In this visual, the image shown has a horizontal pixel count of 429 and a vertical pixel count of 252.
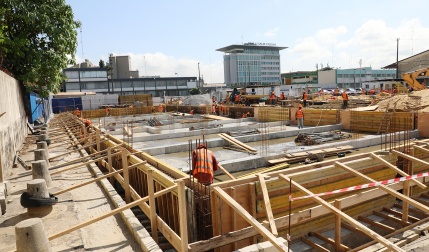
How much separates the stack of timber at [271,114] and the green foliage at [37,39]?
1357 cm

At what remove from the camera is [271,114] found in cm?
2275

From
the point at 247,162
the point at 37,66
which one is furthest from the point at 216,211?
the point at 37,66

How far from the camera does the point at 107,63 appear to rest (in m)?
92.4

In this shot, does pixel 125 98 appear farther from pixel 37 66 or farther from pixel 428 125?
pixel 428 125

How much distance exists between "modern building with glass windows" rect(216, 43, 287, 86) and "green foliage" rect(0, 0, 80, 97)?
111 metres

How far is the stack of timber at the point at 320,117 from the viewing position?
61.0ft

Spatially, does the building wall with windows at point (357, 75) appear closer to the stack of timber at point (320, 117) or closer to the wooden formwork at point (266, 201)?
the stack of timber at point (320, 117)

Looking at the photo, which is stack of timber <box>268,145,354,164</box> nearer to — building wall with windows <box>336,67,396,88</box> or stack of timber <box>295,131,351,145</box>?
stack of timber <box>295,131,351,145</box>

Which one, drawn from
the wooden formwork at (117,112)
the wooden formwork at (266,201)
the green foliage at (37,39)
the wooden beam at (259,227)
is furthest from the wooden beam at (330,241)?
the wooden formwork at (117,112)

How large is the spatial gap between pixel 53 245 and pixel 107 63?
307 ft

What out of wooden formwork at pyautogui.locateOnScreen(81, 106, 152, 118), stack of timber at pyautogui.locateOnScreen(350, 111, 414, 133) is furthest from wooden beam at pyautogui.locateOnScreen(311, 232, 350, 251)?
wooden formwork at pyautogui.locateOnScreen(81, 106, 152, 118)

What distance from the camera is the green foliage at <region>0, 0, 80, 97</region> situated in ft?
53.3

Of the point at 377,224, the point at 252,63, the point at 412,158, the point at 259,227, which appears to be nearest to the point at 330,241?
the point at 377,224

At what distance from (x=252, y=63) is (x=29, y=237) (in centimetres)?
13545
